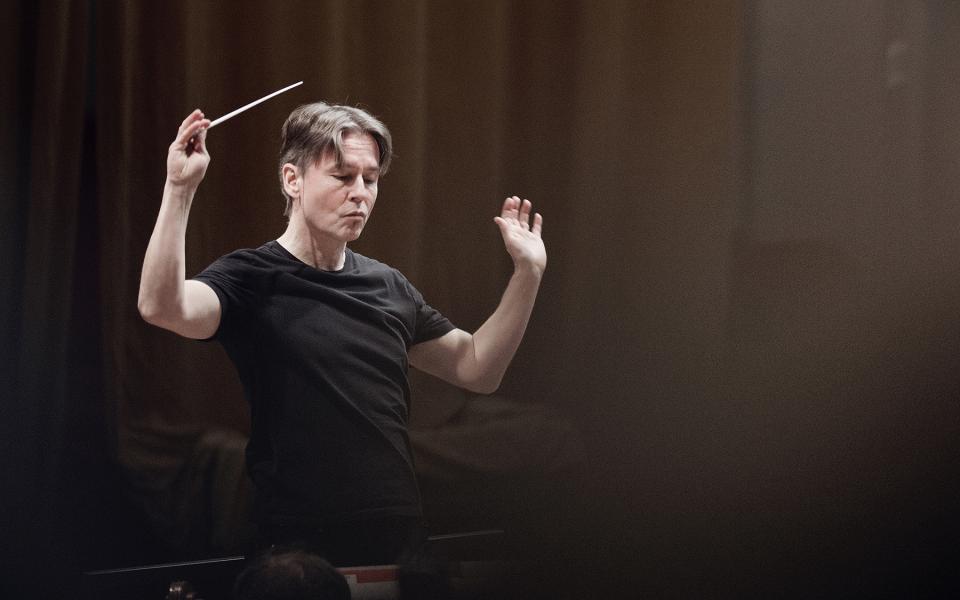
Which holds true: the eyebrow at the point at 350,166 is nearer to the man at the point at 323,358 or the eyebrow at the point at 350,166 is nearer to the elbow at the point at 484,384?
the man at the point at 323,358

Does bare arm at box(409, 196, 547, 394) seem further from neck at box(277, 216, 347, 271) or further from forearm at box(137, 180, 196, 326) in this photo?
forearm at box(137, 180, 196, 326)

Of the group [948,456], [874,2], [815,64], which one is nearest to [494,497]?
[948,456]

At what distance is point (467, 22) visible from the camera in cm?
169

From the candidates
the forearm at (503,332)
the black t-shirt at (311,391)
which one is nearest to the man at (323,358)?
the black t-shirt at (311,391)

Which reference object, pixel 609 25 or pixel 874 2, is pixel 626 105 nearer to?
pixel 609 25

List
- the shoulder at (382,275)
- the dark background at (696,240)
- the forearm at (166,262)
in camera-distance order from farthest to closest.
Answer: the dark background at (696,240), the shoulder at (382,275), the forearm at (166,262)

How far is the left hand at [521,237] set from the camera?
1.21 m

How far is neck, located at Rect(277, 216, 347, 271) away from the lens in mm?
1157

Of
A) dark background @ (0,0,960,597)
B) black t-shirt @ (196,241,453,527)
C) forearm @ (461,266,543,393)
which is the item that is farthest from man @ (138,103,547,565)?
dark background @ (0,0,960,597)

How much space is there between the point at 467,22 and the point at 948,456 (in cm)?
110

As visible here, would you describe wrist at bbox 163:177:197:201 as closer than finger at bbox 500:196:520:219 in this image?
Yes

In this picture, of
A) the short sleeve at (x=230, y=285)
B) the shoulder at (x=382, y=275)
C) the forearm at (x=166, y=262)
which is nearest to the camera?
the forearm at (x=166, y=262)

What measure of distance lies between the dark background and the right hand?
567 mm

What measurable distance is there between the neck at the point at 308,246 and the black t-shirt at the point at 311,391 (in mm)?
17
